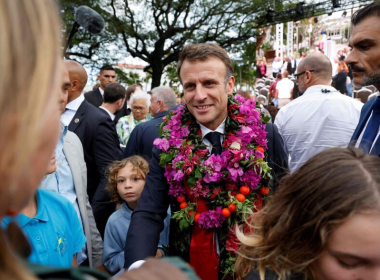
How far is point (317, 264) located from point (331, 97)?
10.8 ft

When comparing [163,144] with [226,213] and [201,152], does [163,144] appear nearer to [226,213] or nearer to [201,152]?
[201,152]

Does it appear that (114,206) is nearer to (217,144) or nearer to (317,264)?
(217,144)

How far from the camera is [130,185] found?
3566 mm

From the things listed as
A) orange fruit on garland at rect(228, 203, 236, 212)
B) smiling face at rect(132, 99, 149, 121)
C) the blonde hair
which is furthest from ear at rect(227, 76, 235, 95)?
smiling face at rect(132, 99, 149, 121)

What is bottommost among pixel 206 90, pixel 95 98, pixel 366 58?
pixel 95 98

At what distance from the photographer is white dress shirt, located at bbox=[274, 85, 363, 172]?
4.36m

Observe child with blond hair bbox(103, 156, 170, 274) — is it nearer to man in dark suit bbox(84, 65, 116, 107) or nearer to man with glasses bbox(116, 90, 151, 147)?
man with glasses bbox(116, 90, 151, 147)

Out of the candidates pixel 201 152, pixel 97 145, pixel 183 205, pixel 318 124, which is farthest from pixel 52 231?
pixel 318 124

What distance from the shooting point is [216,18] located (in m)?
23.3

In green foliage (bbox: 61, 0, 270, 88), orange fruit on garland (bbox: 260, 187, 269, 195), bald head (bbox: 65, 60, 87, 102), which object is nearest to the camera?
orange fruit on garland (bbox: 260, 187, 269, 195)

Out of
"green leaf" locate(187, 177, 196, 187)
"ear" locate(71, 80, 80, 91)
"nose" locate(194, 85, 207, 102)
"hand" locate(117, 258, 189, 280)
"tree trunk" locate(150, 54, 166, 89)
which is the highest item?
"hand" locate(117, 258, 189, 280)

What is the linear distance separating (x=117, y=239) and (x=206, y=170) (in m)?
1.24

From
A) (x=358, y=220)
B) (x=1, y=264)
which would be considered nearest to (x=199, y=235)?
(x=358, y=220)

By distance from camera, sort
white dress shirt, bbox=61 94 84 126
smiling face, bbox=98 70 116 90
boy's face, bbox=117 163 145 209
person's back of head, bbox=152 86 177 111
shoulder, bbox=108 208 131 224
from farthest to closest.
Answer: smiling face, bbox=98 70 116 90 → person's back of head, bbox=152 86 177 111 → white dress shirt, bbox=61 94 84 126 → boy's face, bbox=117 163 145 209 → shoulder, bbox=108 208 131 224
